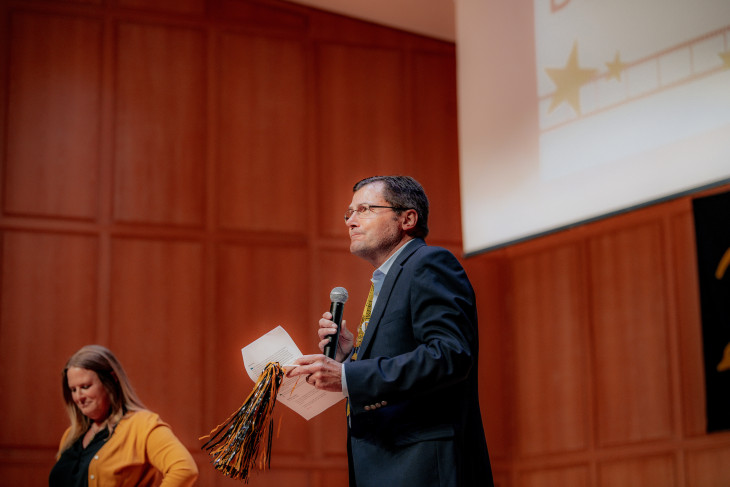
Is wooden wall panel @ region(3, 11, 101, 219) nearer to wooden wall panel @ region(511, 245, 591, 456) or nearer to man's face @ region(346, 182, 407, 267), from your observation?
wooden wall panel @ region(511, 245, 591, 456)

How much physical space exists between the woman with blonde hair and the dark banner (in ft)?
10.1

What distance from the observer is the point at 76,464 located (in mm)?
3635

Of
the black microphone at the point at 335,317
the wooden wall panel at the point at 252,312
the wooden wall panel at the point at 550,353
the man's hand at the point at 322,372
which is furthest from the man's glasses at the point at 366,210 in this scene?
the wooden wall panel at the point at 550,353

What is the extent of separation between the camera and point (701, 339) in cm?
543

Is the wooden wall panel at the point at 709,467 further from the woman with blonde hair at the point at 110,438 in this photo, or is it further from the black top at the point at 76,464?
the black top at the point at 76,464

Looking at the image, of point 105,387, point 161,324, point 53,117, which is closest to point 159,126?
point 53,117

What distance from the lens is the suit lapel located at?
2.49 m

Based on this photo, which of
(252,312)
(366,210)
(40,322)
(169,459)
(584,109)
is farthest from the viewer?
(252,312)

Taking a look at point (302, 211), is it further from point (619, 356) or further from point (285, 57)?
point (619, 356)

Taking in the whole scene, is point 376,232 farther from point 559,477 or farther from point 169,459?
point 559,477

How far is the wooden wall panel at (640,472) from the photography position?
568 cm

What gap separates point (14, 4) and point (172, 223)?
1.78 m

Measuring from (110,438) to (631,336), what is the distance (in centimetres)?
366

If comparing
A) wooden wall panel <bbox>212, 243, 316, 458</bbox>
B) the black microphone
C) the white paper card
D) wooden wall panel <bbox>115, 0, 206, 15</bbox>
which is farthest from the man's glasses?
wooden wall panel <bbox>115, 0, 206, 15</bbox>
